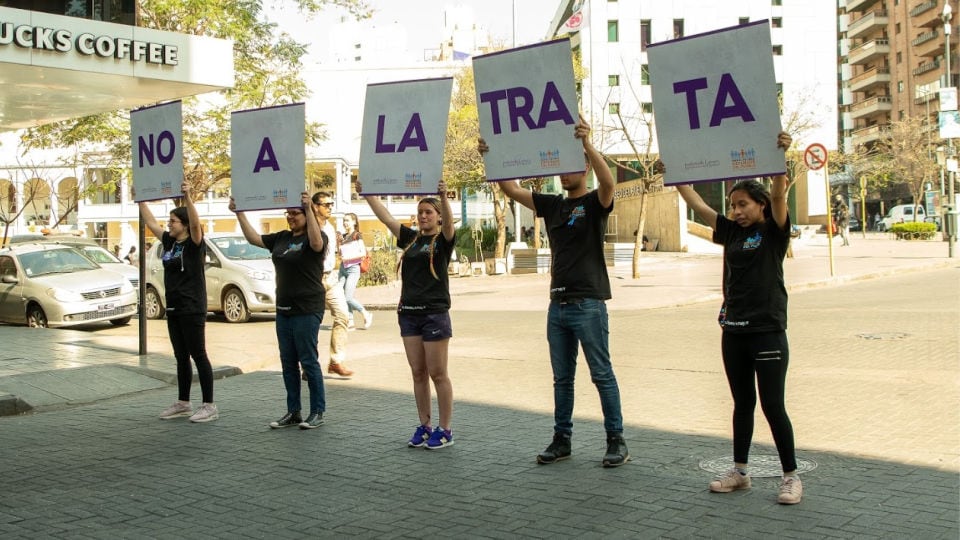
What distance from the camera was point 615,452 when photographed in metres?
6.38

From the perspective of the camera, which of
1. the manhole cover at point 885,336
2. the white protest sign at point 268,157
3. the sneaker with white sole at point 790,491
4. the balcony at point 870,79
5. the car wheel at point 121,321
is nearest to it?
the sneaker with white sole at point 790,491

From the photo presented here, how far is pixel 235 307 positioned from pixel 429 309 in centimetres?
1268

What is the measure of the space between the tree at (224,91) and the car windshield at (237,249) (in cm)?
551

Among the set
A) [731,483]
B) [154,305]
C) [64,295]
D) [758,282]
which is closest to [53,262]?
[64,295]

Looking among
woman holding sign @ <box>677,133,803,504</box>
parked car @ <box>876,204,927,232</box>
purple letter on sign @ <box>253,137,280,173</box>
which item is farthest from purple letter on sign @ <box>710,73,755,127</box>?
parked car @ <box>876,204,927,232</box>

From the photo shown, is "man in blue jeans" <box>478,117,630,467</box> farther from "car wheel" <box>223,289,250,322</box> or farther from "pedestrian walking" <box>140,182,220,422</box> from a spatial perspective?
"car wheel" <box>223,289,250,322</box>

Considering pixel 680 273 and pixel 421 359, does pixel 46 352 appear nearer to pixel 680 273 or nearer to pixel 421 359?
pixel 421 359

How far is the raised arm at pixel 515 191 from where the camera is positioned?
6.68 meters

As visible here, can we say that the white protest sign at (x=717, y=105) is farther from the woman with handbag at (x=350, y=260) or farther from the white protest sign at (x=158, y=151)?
the woman with handbag at (x=350, y=260)

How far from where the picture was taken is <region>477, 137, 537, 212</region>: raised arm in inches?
263

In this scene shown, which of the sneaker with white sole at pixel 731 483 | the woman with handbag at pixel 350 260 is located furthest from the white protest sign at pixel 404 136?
the woman with handbag at pixel 350 260

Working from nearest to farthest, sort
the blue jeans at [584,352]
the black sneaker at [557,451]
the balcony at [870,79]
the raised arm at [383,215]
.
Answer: the blue jeans at [584,352]
the black sneaker at [557,451]
the raised arm at [383,215]
the balcony at [870,79]

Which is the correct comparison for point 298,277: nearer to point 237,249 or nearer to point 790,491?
point 790,491

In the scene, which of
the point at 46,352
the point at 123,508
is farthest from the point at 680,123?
the point at 46,352
